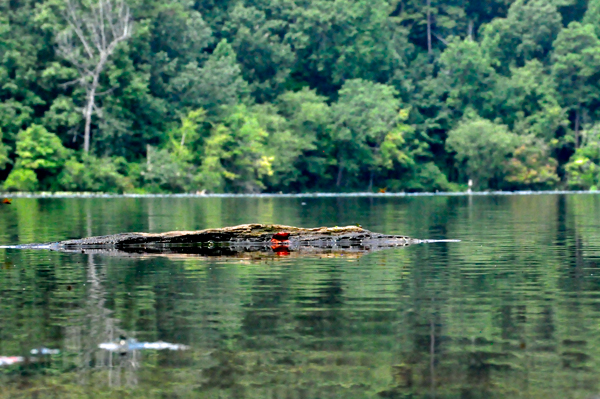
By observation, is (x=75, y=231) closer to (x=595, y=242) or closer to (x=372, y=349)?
(x=595, y=242)

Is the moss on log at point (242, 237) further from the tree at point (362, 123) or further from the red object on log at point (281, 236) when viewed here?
the tree at point (362, 123)

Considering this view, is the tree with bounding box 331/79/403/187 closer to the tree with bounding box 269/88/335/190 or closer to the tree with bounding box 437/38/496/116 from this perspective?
the tree with bounding box 269/88/335/190

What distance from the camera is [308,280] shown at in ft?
67.7

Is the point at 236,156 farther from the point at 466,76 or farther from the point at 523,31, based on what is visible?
the point at 523,31

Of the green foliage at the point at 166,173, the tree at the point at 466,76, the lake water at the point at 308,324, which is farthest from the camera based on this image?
the tree at the point at 466,76

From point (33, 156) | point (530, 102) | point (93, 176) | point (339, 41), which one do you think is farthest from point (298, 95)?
point (33, 156)

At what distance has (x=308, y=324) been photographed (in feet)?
50.4

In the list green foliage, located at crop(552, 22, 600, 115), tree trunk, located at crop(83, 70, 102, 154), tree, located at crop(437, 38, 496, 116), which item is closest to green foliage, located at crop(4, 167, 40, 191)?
tree trunk, located at crop(83, 70, 102, 154)

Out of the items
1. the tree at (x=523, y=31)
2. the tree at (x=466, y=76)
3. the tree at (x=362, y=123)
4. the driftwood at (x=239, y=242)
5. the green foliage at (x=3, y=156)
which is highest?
the tree at (x=523, y=31)

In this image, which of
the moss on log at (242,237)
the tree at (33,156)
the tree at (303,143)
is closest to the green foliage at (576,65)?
the tree at (303,143)

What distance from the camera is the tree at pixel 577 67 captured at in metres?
108

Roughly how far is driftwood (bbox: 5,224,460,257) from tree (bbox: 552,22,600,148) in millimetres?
83596

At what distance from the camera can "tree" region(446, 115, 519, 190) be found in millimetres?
104375

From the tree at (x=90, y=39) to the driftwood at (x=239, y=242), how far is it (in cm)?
6133
